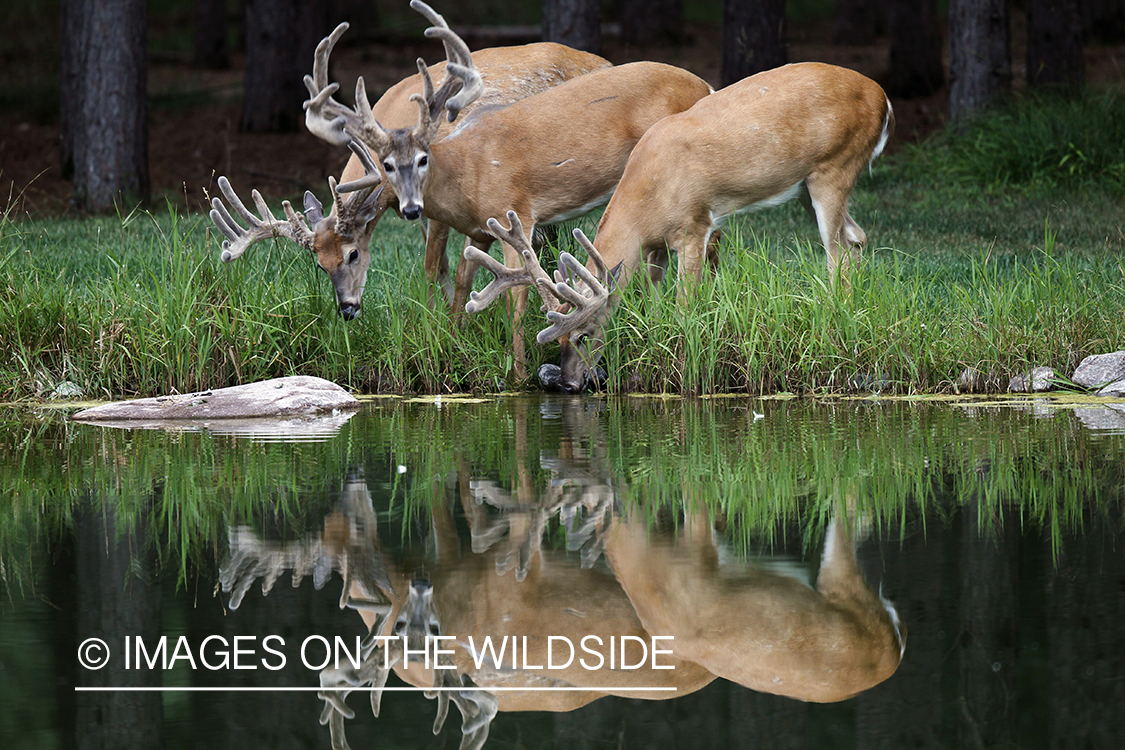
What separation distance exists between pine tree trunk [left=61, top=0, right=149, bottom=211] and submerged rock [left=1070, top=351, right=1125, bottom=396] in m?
10.7

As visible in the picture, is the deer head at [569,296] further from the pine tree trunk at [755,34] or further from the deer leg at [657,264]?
the pine tree trunk at [755,34]

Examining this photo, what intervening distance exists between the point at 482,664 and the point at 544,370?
198 inches

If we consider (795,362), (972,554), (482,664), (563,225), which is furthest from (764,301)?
(482,664)

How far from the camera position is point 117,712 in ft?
9.91

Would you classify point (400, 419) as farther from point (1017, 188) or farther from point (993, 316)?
point (1017, 188)

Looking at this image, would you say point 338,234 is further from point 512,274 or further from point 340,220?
point 512,274

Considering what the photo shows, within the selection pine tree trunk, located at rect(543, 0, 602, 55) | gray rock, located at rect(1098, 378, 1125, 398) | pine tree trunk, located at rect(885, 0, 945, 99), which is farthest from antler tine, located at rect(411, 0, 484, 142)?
pine tree trunk, located at rect(885, 0, 945, 99)

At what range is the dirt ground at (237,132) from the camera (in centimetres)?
1762

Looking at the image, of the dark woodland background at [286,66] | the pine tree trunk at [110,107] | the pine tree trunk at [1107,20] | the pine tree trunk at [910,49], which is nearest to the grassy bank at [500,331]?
the dark woodland background at [286,66]

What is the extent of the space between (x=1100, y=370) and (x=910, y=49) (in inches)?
591

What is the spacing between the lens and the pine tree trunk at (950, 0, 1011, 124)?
51.5 ft

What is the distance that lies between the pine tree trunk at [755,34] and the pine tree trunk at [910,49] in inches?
172

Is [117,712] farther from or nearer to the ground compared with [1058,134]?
nearer to the ground

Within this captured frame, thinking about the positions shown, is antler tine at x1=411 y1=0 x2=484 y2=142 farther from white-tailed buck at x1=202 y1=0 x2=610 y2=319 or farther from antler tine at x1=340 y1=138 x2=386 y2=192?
antler tine at x1=340 y1=138 x2=386 y2=192
